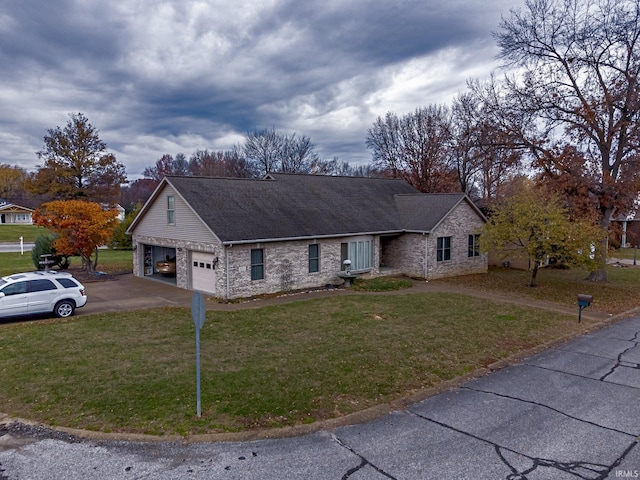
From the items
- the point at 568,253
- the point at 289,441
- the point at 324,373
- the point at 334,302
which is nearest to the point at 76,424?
the point at 289,441

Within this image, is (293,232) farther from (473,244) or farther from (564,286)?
(564,286)

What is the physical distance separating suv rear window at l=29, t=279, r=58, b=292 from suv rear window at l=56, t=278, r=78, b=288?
248 millimetres

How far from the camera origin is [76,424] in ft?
24.2

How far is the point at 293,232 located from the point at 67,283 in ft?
30.8

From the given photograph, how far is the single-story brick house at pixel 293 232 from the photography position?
18.9m

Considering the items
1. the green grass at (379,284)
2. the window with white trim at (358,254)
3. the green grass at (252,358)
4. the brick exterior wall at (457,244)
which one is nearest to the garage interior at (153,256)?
the green grass at (252,358)

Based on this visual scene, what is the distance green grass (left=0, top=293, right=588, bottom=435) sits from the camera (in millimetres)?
7859

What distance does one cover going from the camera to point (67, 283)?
1508cm

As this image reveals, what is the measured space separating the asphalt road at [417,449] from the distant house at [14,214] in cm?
8694

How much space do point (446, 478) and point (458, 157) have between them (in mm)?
37260

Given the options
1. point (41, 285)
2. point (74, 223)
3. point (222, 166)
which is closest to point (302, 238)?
point (41, 285)

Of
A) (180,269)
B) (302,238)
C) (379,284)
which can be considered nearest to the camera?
(302,238)

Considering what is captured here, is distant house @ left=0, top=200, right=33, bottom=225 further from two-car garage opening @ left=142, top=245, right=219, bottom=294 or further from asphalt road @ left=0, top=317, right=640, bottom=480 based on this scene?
asphalt road @ left=0, top=317, right=640, bottom=480

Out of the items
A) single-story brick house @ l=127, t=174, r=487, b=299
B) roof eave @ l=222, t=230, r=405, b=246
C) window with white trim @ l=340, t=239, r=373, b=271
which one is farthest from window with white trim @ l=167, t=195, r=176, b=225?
window with white trim @ l=340, t=239, r=373, b=271
